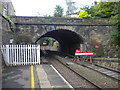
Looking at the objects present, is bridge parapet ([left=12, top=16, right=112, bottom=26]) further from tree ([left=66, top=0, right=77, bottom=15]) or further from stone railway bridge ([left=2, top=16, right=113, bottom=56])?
tree ([left=66, top=0, right=77, bottom=15])

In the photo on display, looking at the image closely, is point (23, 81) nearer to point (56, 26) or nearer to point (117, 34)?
point (117, 34)

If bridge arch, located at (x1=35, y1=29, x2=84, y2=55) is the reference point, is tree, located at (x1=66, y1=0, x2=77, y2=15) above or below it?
above

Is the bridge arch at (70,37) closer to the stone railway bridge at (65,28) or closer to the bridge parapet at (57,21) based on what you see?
the stone railway bridge at (65,28)

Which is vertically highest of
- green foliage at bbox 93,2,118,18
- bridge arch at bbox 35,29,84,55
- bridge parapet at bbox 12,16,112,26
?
green foliage at bbox 93,2,118,18

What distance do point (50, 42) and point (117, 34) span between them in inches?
1805

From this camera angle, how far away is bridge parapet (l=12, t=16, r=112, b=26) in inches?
607

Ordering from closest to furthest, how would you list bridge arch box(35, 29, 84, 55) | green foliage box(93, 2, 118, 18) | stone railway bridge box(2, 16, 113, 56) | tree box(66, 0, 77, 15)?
1. stone railway bridge box(2, 16, 113, 56)
2. bridge arch box(35, 29, 84, 55)
3. green foliage box(93, 2, 118, 18)
4. tree box(66, 0, 77, 15)

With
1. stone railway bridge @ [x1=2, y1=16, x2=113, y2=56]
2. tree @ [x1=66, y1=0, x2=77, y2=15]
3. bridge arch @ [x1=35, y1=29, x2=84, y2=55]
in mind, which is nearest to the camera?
stone railway bridge @ [x1=2, y1=16, x2=113, y2=56]

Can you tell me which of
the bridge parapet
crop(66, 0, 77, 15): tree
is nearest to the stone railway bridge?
the bridge parapet

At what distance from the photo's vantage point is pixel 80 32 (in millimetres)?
16750

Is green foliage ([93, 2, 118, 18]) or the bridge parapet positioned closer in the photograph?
the bridge parapet

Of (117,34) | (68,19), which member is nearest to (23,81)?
A: (117,34)

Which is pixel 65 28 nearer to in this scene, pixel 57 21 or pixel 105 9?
pixel 57 21

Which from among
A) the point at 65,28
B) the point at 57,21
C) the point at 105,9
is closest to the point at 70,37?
the point at 65,28
